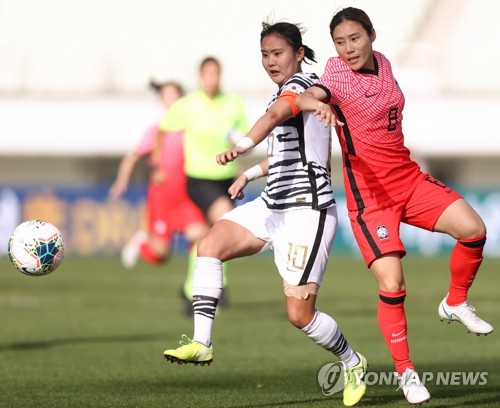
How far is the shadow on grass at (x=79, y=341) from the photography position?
1019 cm

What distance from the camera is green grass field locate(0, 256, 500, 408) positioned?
7348mm

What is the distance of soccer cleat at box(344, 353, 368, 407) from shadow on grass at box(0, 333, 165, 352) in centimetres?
389

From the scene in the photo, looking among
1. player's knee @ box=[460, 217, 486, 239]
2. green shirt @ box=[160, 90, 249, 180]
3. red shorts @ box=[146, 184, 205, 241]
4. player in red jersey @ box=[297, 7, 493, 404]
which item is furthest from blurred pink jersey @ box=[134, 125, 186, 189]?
player's knee @ box=[460, 217, 486, 239]

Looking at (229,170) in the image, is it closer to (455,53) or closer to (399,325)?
(399,325)

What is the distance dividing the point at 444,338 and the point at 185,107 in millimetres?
Answer: 4066

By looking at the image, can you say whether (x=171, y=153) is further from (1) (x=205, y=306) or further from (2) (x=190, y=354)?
(2) (x=190, y=354)

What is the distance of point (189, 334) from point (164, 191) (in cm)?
384

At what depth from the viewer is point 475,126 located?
2881 centimetres

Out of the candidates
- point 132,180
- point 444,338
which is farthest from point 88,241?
point 444,338

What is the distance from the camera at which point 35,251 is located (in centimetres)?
752

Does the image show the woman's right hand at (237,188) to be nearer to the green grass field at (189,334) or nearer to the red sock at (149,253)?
the green grass field at (189,334)

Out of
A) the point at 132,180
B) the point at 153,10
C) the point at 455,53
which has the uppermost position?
the point at 153,10

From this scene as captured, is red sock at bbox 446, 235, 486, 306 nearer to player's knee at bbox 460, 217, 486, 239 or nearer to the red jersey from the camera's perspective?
player's knee at bbox 460, 217, 486, 239

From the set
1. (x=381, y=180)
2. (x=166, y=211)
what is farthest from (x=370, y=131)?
(x=166, y=211)
